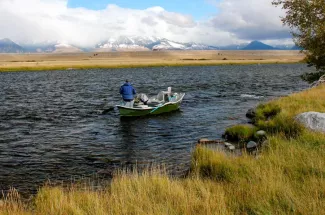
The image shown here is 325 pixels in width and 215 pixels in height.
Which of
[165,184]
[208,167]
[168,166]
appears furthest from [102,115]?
[165,184]

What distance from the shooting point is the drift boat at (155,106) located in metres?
27.1

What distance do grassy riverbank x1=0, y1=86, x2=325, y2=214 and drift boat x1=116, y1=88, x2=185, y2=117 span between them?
17007mm

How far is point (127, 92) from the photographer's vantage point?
88.4 ft

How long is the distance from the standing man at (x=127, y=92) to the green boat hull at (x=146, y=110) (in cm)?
54

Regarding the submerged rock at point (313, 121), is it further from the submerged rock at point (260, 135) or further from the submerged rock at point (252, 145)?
the submerged rock at point (252, 145)

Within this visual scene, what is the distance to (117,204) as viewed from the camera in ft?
23.1

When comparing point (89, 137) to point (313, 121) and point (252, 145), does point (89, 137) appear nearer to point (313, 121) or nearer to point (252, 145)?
point (252, 145)

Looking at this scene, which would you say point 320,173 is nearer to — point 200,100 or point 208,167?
point 208,167

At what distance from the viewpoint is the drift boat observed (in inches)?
1069

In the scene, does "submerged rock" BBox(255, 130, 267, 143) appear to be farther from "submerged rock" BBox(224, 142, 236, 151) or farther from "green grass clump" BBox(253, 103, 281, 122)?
"green grass clump" BBox(253, 103, 281, 122)

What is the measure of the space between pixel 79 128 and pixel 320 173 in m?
18.1

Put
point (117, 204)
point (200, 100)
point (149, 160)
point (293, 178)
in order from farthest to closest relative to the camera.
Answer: point (200, 100) → point (149, 160) → point (293, 178) → point (117, 204)

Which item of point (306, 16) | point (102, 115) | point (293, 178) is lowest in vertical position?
point (102, 115)

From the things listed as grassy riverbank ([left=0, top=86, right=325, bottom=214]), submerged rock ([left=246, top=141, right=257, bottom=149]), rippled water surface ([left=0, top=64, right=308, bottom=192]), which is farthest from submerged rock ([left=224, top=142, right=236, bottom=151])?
grassy riverbank ([left=0, top=86, right=325, bottom=214])
